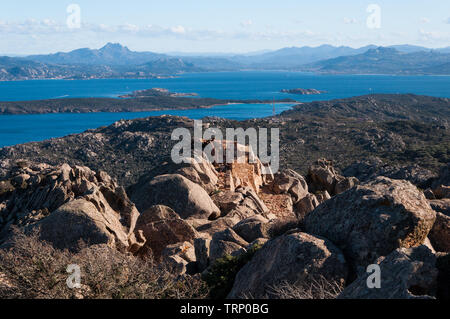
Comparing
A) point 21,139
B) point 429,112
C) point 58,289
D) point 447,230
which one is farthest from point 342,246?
point 429,112

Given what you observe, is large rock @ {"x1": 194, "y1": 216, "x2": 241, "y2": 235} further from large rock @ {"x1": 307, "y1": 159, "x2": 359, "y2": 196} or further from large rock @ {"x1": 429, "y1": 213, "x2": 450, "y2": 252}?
large rock @ {"x1": 307, "y1": 159, "x2": 359, "y2": 196}

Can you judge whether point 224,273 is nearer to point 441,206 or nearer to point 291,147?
point 441,206

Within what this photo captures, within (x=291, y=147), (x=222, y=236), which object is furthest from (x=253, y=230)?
(x=291, y=147)

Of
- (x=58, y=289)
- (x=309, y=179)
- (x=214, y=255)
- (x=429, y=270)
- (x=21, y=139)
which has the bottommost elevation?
(x=21, y=139)

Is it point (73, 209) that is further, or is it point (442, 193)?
point (442, 193)

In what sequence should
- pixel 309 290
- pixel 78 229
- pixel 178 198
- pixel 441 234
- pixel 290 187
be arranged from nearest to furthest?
pixel 309 290 < pixel 441 234 < pixel 78 229 < pixel 178 198 < pixel 290 187

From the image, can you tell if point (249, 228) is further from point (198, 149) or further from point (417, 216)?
point (198, 149)

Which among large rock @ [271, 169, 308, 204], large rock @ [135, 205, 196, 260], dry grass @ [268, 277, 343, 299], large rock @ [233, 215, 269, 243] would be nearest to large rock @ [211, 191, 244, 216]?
large rock @ [135, 205, 196, 260]
